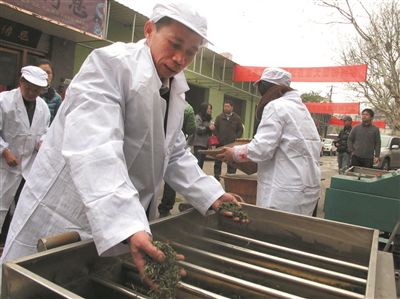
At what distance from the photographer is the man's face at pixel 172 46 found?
1.46 m

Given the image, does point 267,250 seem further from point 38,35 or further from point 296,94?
point 38,35

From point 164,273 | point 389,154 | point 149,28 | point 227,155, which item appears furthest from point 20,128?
point 389,154

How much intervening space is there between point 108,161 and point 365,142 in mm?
7577

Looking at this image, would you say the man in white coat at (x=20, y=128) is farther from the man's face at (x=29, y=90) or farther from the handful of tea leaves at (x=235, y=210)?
the handful of tea leaves at (x=235, y=210)

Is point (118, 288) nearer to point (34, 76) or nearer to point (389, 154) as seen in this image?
point (34, 76)


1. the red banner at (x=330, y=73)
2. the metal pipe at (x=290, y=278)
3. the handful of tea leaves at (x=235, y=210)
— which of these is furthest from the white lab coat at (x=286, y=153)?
the red banner at (x=330, y=73)

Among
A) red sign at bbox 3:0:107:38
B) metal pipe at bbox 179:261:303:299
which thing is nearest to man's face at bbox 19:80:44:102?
metal pipe at bbox 179:261:303:299

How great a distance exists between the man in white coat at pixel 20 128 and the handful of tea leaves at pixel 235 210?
2463 millimetres

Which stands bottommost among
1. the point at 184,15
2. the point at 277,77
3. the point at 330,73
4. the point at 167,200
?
the point at 167,200

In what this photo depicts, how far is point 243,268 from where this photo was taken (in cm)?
155

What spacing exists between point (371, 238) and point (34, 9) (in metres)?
7.17

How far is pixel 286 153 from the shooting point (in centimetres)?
302

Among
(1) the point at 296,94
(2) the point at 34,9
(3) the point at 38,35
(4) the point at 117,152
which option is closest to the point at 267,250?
(4) the point at 117,152

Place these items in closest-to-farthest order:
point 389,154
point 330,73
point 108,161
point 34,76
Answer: point 108,161
point 34,76
point 330,73
point 389,154
